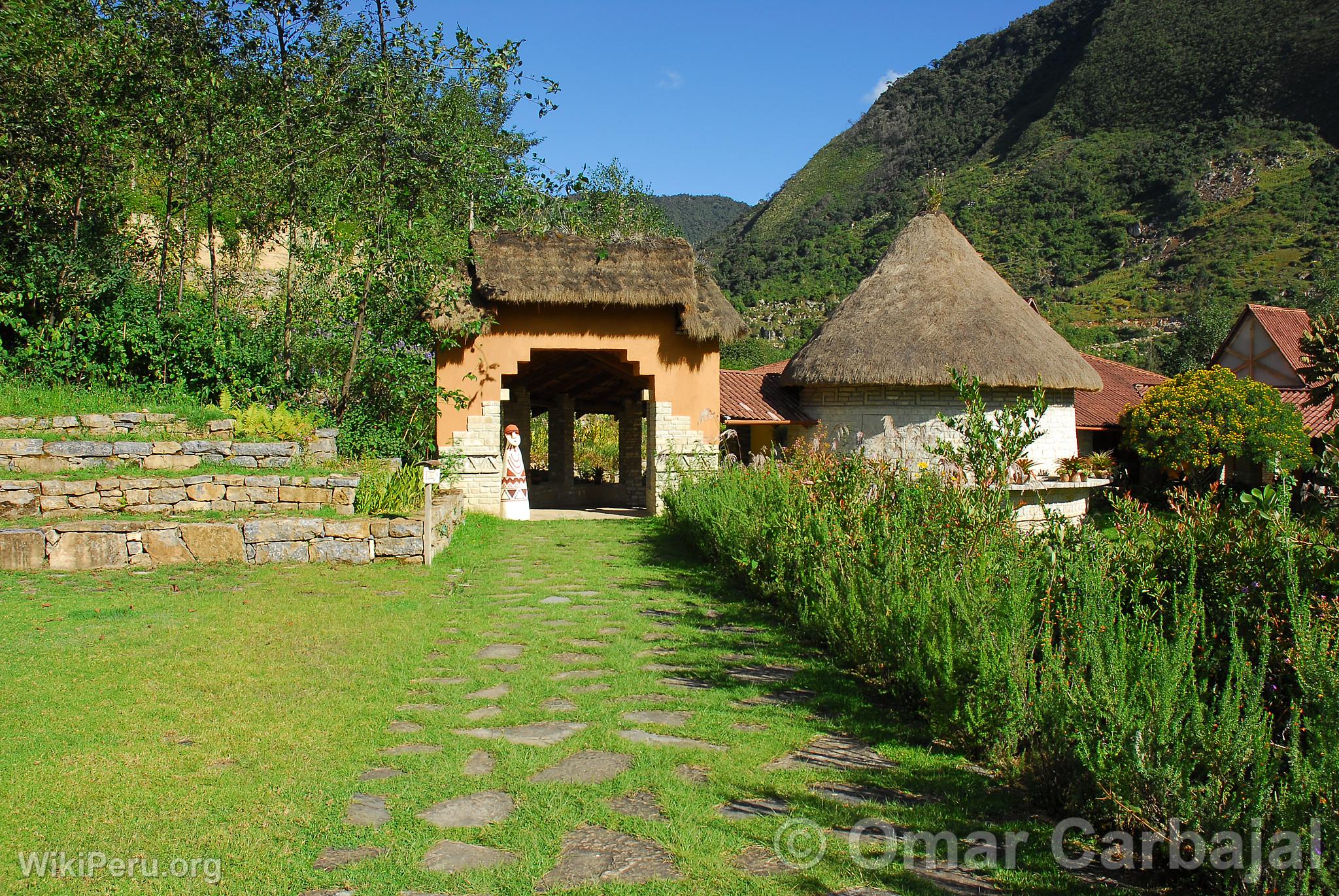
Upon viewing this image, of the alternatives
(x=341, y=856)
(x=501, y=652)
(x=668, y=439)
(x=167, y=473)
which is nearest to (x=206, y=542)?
(x=167, y=473)

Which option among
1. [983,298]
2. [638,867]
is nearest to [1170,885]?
[638,867]

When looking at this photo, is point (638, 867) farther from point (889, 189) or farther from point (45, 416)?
point (889, 189)

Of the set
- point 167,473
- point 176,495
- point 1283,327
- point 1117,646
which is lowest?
point 1117,646

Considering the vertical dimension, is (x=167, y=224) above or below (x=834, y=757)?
Answer: above

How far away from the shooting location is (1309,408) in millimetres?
21391

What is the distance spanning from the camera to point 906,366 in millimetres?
14914

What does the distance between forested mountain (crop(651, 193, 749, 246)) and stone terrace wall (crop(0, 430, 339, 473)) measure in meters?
60.3

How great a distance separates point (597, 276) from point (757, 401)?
4.34m

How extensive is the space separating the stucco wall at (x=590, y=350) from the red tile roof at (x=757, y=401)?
131 centimetres

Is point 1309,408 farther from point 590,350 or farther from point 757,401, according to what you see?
point 590,350

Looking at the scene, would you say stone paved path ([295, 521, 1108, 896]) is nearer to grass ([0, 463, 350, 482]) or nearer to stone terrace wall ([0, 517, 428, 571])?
stone terrace wall ([0, 517, 428, 571])

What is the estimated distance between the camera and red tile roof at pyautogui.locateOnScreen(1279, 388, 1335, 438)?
19.7 meters

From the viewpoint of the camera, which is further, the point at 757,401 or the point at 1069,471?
the point at 757,401

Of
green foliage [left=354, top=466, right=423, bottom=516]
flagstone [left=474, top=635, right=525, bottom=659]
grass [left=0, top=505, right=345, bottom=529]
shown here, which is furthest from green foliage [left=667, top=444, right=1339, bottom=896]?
grass [left=0, top=505, right=345, bottom=529]
